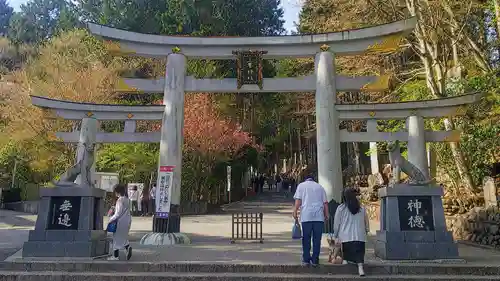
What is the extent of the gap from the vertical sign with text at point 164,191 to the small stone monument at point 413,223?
16.1 feet

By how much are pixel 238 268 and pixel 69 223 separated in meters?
3.32

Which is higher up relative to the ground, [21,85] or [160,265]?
[21,85]

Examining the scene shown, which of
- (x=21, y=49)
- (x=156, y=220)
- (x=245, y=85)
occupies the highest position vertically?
(x=21, y=49)

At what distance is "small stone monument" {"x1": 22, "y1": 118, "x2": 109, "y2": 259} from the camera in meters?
7.64

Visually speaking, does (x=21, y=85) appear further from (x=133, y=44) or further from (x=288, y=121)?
(x=288, y=121)

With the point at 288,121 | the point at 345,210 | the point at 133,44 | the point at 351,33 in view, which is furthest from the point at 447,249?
the point at 288,121

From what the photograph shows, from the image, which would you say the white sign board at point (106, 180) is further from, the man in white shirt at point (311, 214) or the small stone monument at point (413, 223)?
the small stone monument at point (413, 223)

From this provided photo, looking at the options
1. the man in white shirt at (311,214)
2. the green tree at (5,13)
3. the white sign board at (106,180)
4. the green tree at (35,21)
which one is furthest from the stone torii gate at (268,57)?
the green tree at (5,13)

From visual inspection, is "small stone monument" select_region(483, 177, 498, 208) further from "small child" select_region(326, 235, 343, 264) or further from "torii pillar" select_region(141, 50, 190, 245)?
"torii pillar" select_region(141, 50, 190, 245)

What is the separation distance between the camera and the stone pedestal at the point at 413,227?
7.52 metres

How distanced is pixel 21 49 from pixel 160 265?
4098cm

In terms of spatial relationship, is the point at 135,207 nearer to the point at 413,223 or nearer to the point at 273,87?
the point at 273,87

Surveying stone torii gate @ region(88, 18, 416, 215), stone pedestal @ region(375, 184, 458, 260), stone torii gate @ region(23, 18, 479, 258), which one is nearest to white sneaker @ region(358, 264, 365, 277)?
stone pedestal @ region(375, 184, 458, 260)

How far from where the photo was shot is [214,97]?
84.4 feet
